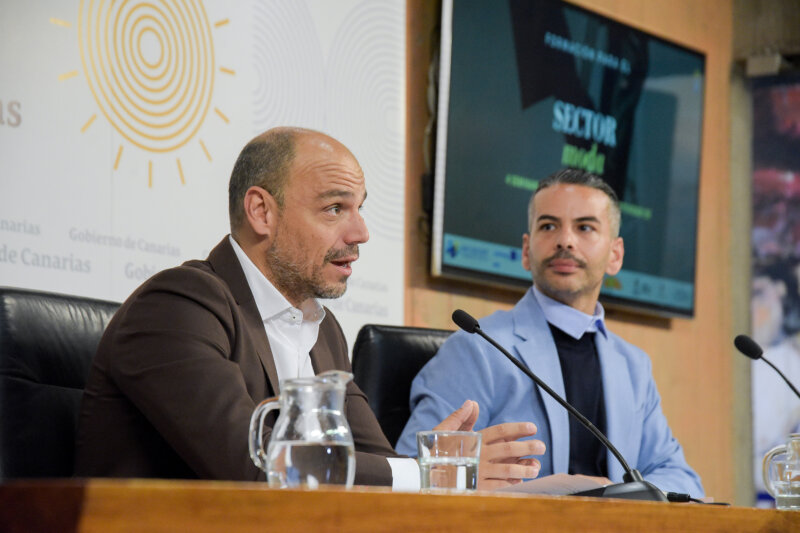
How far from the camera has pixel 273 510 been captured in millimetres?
868

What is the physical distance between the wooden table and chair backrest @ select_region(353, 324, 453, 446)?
137 cm

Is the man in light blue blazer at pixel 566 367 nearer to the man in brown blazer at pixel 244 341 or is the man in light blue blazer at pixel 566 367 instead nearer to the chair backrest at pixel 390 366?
the chair backrest at pixel 390 366

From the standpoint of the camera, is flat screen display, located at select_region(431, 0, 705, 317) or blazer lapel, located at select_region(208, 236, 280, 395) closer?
blazer lapel, located at select_region(208, 236, 280, 395)

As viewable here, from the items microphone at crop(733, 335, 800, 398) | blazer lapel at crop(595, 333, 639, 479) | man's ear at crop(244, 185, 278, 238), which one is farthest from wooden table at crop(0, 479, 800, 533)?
blazer lapel at crop(595, 333, 639, 479)

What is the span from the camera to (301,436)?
1.10 m

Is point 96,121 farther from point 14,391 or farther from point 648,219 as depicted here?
point 648,219

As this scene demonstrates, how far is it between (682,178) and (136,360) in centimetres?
368

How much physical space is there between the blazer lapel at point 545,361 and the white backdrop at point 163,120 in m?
0.77

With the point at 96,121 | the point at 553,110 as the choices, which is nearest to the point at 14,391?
the point at 96,121

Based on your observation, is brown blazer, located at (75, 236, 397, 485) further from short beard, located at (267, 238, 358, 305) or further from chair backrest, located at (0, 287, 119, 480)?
short beard, located at (267, 238, 358, 305)

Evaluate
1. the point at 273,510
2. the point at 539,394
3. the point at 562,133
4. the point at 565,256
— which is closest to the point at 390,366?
the point at 539,394

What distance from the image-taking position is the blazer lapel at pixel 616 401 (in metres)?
2.77

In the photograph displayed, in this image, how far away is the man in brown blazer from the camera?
1584 mm

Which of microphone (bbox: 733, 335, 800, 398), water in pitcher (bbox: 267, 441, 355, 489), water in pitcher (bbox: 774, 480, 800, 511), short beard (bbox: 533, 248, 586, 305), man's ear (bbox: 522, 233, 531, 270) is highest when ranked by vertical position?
man's ear (bbox: 522, 233, 531, 270)
